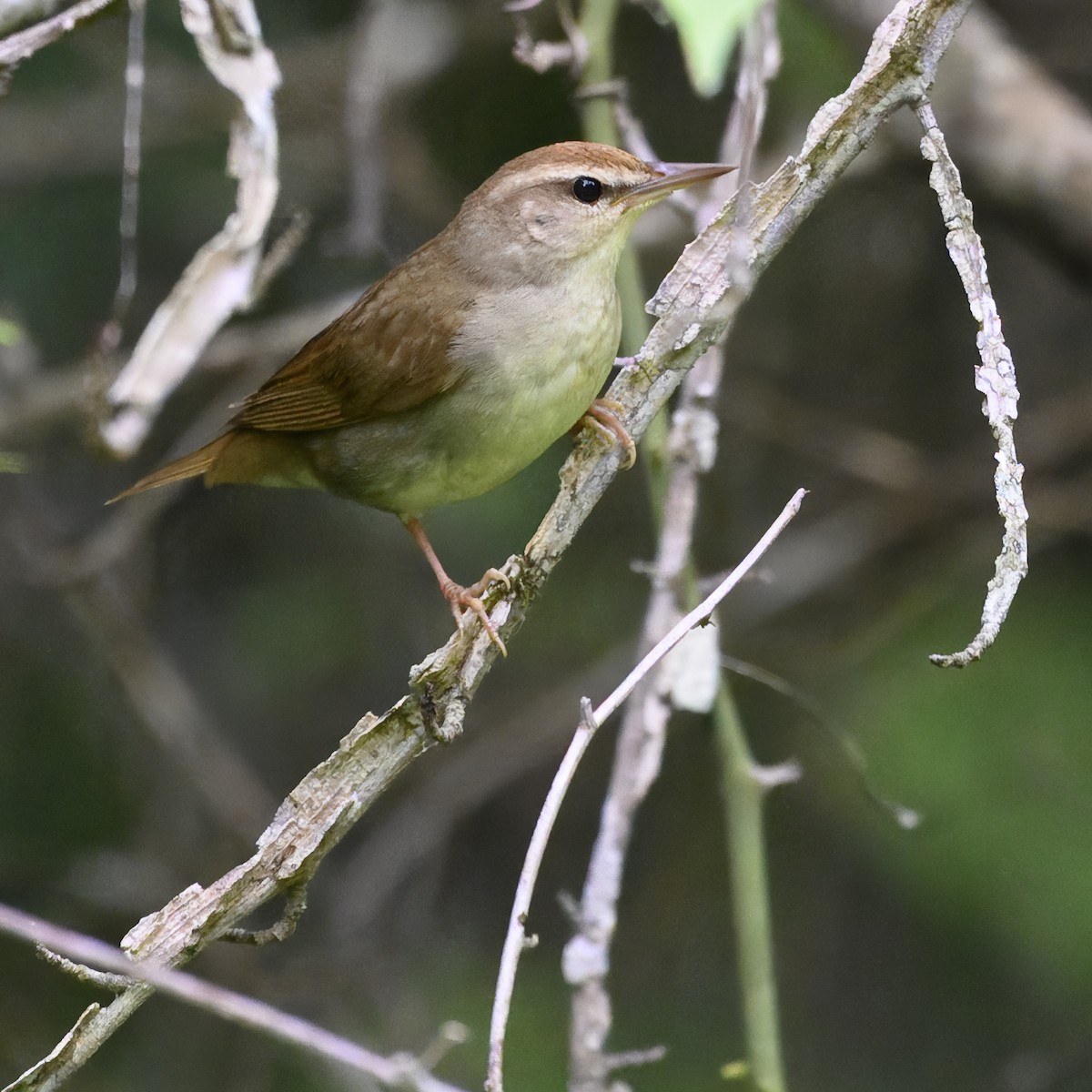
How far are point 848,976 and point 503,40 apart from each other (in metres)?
3.34

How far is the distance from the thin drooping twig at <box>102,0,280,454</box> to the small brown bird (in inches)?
19.9

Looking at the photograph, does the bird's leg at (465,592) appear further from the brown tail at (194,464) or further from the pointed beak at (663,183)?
the pointed beak at (663,183)

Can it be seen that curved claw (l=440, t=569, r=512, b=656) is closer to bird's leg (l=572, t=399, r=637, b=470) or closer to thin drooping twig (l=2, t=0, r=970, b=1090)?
thin drooping twig (l=2, t=0, r=970, b=1090)

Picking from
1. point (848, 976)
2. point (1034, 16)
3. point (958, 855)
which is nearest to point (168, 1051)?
point (848, 976)

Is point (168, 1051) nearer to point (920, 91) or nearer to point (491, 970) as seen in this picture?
point (491, 970)

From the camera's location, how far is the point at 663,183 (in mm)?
2963

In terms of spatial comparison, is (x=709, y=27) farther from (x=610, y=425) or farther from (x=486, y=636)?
(x=610, y=425)

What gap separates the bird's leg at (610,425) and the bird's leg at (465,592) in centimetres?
31

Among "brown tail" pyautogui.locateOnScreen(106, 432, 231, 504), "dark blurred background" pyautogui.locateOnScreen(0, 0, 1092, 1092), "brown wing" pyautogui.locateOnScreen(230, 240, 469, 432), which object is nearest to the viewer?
"brown wing" pyautogui.locateOnScreen(230, 240, 469, 432)

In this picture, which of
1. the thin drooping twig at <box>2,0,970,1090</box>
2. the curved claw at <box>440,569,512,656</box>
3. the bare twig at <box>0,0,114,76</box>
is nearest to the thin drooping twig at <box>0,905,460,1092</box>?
the thin drooping twig at <box>2,0,970,1090</box>

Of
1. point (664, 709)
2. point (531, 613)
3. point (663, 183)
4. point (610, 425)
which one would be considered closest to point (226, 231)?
point (610, 425)

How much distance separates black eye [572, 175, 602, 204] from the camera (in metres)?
3.05

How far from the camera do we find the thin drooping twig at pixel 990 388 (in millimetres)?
1761

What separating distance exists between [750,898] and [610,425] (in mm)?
1025
